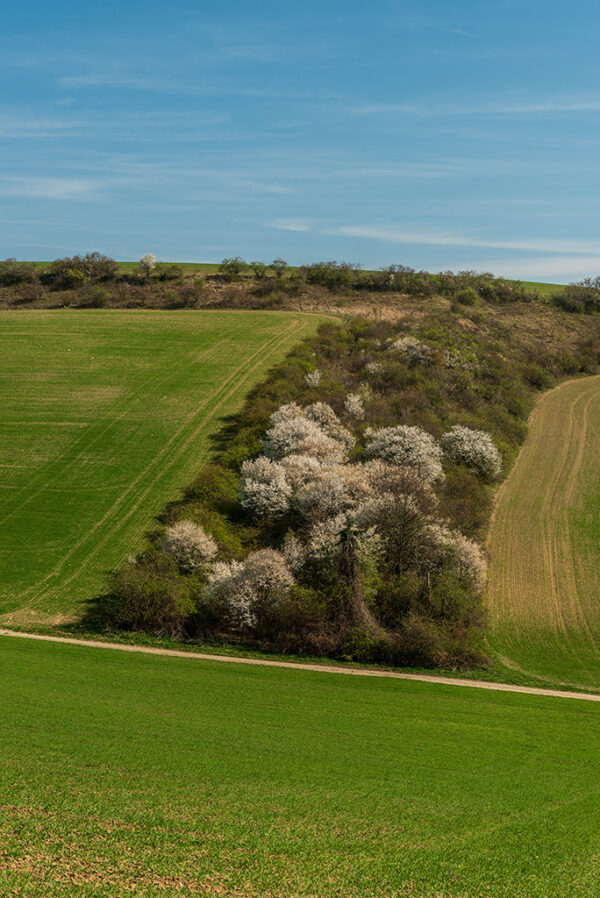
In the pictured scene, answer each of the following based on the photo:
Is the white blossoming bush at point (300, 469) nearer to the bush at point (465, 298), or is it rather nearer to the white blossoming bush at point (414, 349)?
the white blossoming bush at point (414, 349)

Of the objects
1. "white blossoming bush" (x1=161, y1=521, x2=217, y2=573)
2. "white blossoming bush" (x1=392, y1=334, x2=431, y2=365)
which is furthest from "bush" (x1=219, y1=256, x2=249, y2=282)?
"white blossoming bush" (x1=161, y1=521, x2=217, y2=573)

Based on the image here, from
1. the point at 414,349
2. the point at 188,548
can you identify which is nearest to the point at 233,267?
the point at 414,349

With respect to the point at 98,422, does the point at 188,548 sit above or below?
below

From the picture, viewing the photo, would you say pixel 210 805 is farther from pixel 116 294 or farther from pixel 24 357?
pixel 116 294

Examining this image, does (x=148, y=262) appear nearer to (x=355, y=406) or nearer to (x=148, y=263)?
(x=148, y=263)

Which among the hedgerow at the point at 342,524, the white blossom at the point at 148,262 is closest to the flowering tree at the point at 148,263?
the white blossom at the point at 148,262

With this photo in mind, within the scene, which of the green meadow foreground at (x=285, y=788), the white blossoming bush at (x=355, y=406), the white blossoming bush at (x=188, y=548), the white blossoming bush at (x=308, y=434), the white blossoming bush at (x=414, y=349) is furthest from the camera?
the white blossoming bush at (x=414, y=349)
